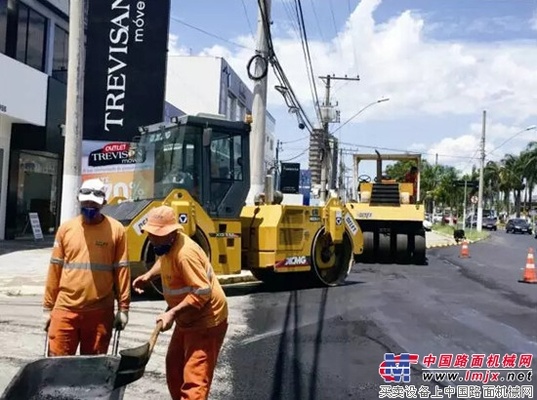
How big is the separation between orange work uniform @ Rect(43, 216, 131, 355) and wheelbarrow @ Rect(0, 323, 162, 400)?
Answer: 0.72 meters

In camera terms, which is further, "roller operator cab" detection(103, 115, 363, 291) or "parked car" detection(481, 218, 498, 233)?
"parked car" detection(481, 218, 498, 233)

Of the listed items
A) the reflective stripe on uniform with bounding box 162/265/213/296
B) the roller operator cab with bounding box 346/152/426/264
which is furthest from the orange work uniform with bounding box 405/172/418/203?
the reflective stripe on uniform with bounding box 162/265/213/296

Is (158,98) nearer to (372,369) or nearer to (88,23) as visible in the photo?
(88,23)

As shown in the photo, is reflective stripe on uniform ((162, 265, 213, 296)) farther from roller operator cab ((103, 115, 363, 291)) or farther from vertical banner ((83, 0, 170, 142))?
vertical banner ((83, 0, 170, 142))

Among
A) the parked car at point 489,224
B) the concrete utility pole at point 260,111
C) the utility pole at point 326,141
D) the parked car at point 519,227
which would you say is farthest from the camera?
the parked car at point 489,224

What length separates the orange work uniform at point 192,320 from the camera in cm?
446

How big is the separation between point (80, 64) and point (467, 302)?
809cm

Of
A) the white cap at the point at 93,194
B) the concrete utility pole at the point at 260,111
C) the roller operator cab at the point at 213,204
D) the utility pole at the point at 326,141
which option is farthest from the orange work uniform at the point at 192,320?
the utility pole at the point at 326,141

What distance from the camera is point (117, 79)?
17703mm

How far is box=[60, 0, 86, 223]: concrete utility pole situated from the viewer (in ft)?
39.2

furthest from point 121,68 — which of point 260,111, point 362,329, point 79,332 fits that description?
point 79,332

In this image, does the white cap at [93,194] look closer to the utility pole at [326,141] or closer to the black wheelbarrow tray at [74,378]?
the black wheelbarrow tray at [74,378]

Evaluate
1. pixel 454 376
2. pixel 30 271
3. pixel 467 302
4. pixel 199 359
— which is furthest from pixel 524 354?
pixel 30 271

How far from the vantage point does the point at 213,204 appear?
1171 centimetres
